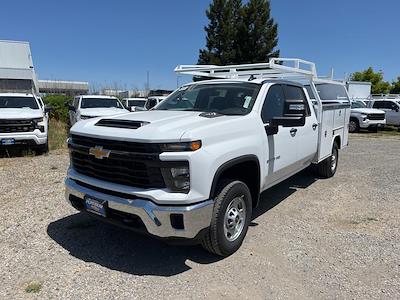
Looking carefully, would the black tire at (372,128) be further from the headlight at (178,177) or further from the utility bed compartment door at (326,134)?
the headlight at (178,177)

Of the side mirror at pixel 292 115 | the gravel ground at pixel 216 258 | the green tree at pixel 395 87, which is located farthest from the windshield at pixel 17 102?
the green tree at pixel 395 87

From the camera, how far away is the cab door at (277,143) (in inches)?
176

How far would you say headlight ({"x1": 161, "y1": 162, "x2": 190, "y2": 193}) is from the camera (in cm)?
328

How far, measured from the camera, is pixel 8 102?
1072 centimetres

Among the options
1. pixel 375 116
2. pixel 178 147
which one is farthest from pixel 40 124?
pixel 375 116

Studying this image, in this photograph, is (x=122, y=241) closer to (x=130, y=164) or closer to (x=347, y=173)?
(x=130, y=164)

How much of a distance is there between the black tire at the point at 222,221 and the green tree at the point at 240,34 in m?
31.3

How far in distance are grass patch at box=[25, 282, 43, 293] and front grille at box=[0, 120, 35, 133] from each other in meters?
6.87

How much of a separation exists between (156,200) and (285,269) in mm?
1559

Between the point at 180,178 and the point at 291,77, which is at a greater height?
the point at 291,77

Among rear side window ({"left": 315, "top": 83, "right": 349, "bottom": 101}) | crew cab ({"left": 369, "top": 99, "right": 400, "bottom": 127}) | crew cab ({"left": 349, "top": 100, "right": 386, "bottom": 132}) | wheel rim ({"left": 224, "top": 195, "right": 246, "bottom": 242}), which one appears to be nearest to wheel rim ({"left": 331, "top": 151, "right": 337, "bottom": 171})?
rear side window ({"left": 315, "top": 83, "right": 349, "bottom": 101})

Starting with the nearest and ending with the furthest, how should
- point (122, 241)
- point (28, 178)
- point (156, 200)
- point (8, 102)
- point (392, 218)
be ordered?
point (156, 200), point (122, 241), point (392, 218), point (28, 178), point (8, 102)

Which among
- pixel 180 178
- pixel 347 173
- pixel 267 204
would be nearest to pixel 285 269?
pixel 180 178

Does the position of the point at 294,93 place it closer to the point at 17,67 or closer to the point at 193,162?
the point at 193,162
